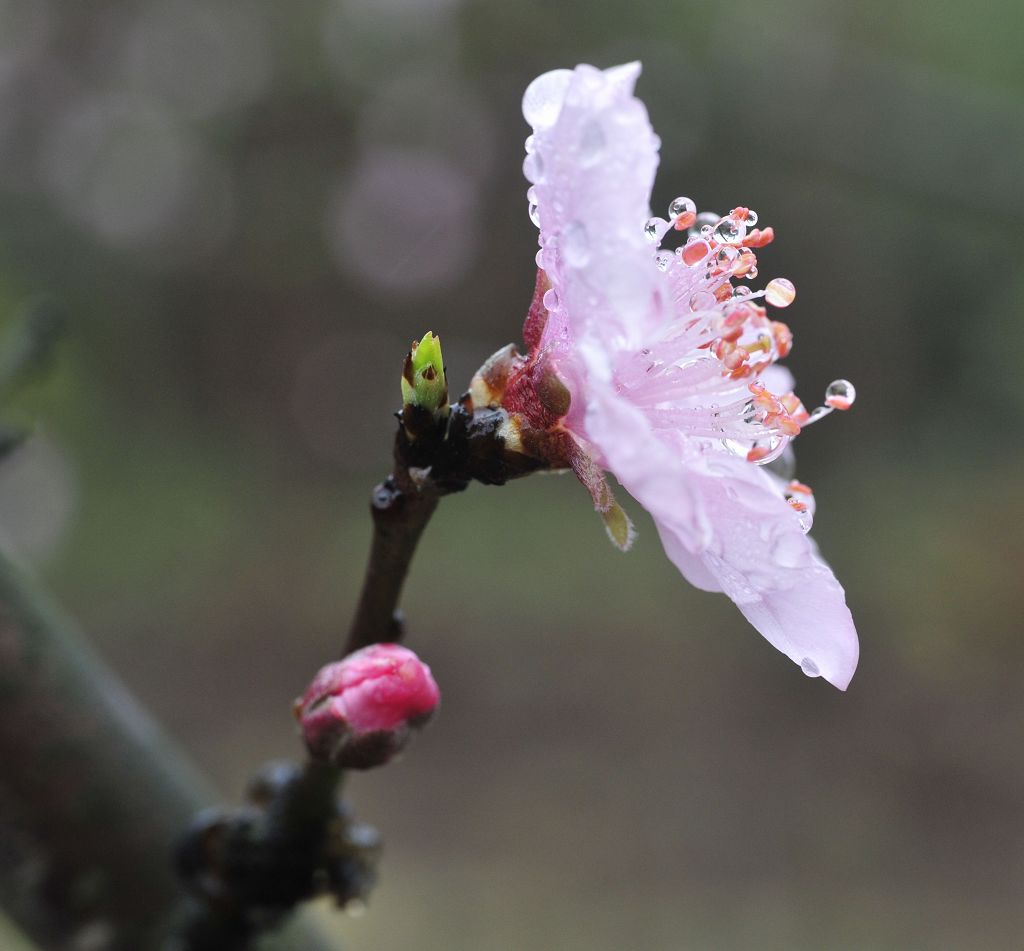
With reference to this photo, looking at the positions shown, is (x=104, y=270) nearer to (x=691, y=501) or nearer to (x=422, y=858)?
(x=422, y=858)

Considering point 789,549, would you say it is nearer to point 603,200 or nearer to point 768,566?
point 768,566

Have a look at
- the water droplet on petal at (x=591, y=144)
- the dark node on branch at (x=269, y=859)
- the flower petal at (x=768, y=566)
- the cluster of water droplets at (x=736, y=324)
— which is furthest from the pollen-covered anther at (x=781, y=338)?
Answer: the dark node on branch at (x=269, y=859)

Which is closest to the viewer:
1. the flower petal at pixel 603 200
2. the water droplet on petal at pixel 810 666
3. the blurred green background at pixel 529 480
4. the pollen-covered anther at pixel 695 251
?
the flower petal at pixel 603 200

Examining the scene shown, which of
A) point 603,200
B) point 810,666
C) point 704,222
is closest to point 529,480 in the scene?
point 704,222

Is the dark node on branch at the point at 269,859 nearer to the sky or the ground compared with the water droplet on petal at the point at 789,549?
nearer to the ground

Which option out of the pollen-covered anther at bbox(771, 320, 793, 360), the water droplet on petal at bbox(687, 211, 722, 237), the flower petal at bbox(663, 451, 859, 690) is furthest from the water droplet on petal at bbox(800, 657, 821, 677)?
the water droplet on petal at bbox(687, 211, 722, 237)

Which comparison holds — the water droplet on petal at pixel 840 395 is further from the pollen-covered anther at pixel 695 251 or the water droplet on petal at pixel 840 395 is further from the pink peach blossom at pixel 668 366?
the pollen-covered anther at pixel 695 251
